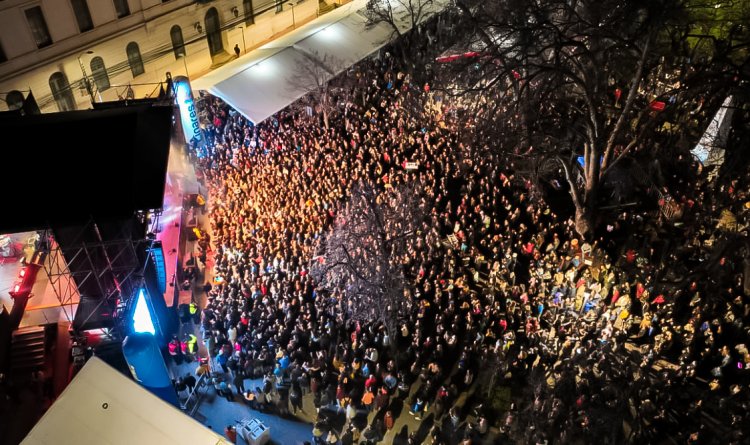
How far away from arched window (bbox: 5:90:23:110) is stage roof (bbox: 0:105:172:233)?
297 inches

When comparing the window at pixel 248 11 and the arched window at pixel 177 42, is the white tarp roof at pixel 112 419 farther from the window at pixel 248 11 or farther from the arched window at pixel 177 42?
the window at pixel 248 11

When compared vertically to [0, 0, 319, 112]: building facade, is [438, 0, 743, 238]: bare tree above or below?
below

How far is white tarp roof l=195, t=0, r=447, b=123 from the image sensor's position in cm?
2090

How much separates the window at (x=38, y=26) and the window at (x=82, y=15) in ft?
4.11

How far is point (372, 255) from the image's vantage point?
14.5 meters

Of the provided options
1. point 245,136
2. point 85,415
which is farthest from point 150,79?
point 85,415

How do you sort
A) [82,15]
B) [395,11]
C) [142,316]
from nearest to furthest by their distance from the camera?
[142,316] → [82,15] → [395,11]

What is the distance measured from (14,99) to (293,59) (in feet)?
33.9

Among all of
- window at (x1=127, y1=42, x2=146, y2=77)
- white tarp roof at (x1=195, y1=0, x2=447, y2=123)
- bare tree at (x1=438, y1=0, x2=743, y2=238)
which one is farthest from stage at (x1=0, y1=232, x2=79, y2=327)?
bare tree at (x1=438, y1=0, x2=743, y2=238)

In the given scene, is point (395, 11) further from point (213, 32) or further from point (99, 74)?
point (99, 74)

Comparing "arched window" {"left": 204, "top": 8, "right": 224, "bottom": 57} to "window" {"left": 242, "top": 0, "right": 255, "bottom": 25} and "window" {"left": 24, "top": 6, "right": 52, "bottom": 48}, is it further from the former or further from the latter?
"window" {"left": 24, "top": 6, "right": 52, "bottom": 48}

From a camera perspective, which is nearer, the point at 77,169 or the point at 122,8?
the point at 77,169

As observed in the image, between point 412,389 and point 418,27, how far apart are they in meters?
19.1

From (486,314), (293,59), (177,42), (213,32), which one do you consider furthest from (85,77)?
(486,314)
